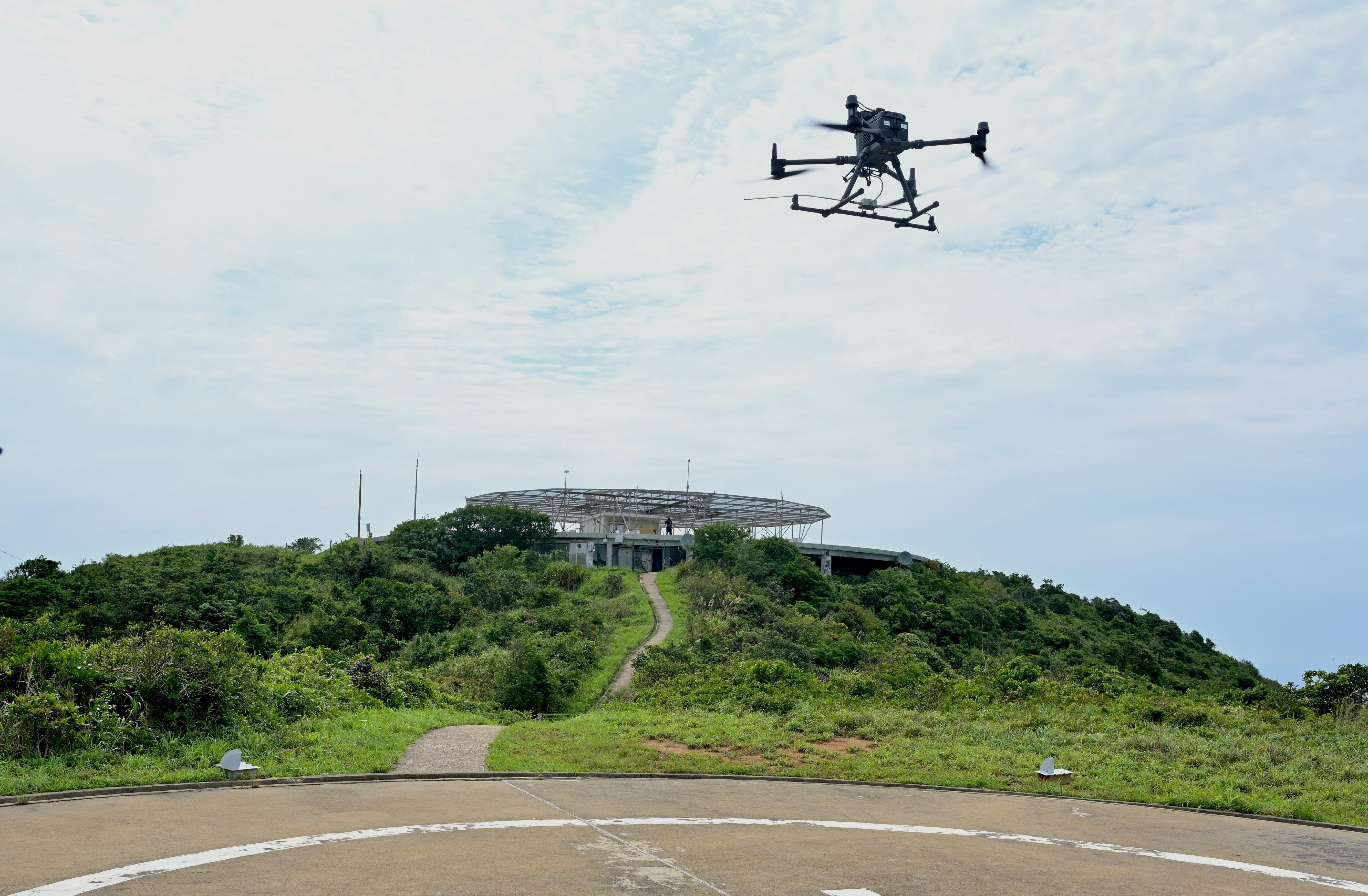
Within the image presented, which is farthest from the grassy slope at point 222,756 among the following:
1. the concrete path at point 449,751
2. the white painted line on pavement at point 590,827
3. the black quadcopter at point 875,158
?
the black quadcopter at point 875,158

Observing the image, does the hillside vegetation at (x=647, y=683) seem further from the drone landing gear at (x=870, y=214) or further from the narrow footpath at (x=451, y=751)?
the drone landing gear at (x=870, y=214)

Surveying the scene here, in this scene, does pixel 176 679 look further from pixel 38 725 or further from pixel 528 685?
pixel 528 685

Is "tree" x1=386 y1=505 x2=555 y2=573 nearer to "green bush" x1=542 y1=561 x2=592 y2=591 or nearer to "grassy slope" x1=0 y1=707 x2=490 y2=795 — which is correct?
"green bush" x1=542 y1=561 x2=592 y2=591

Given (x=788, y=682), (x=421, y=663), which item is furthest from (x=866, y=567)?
(x=788, y=682)

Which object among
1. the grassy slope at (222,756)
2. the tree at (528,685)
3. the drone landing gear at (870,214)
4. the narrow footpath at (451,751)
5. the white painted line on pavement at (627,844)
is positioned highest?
the drone landing gear at (870,214)

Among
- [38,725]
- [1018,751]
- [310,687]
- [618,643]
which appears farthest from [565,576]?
[38,725]

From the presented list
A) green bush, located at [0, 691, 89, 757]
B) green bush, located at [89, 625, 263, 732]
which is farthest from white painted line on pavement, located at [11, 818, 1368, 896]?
green bush, located at [89, 625, 263, 732]
